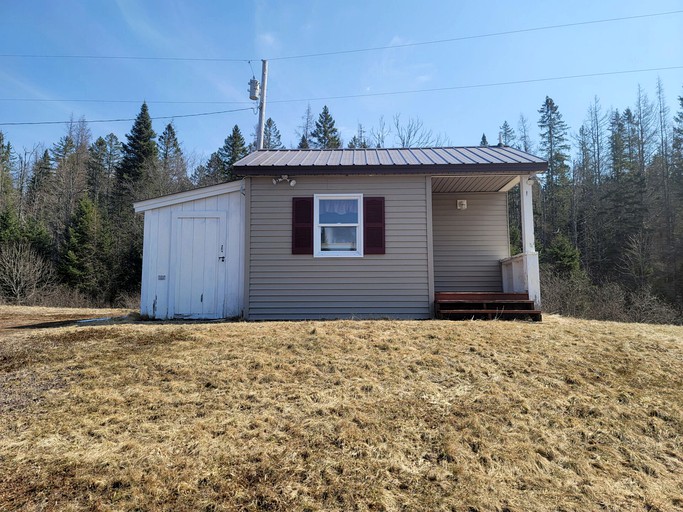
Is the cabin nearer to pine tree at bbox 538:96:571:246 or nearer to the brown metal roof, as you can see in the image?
the brown metal roof

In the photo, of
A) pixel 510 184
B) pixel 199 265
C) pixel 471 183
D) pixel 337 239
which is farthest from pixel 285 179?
pixel 510 184

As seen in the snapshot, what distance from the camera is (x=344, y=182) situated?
23.3ft

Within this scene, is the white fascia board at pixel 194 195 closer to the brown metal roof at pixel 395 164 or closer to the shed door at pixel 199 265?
the shed door at pixel 199 265

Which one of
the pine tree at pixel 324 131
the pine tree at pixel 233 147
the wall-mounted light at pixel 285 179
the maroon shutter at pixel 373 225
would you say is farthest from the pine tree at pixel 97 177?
the maroon shutter at pixel 373 225

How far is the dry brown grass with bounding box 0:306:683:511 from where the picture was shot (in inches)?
86.5

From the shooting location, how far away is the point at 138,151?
28.4 m

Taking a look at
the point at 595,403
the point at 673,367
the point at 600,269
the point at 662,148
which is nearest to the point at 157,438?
the point at 595,403

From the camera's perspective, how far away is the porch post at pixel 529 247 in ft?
A: 21.9

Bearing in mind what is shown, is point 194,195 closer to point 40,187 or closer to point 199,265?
point 199,265

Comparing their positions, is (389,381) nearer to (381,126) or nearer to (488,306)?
(488,306)

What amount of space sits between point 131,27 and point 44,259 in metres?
17.0

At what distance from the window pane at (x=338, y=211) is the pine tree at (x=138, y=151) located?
25016 mm

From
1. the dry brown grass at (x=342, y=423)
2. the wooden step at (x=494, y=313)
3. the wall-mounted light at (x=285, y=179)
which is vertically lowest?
the dry brown grass at (x=342, y=423)

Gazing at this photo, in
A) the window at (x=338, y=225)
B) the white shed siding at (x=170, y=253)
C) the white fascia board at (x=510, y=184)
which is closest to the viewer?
the window at (x=338, y=225)
